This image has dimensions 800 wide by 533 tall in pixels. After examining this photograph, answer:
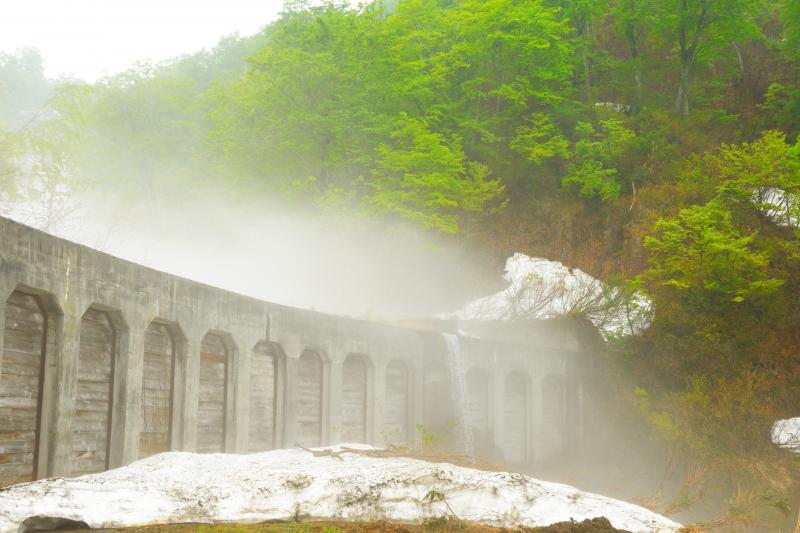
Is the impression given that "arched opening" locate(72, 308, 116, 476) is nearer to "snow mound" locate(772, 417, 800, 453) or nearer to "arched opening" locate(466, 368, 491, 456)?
"arched opening" locate(466, 368, 491, 456)

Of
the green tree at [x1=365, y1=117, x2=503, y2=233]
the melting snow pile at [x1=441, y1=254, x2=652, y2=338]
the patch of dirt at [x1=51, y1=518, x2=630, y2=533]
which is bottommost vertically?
the patch of dirt at [x1=51, y1=518, x2=630, y2=533]

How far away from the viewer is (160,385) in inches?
559

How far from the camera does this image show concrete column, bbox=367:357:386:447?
68.3 ft

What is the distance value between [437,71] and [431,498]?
29414mm

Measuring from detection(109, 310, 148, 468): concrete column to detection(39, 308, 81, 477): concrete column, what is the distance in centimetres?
128

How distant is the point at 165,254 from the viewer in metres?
50.9

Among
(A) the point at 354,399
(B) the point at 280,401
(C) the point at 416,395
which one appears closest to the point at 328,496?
(B) the point at 280,401

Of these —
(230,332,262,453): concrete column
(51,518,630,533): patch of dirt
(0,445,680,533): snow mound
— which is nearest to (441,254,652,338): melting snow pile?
(230,332,262,453): concrete column

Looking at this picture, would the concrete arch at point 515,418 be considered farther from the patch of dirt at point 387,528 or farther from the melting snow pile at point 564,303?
the patch of dirt at point 387,528

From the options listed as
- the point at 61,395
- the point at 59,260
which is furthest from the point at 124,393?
the point at 59,260

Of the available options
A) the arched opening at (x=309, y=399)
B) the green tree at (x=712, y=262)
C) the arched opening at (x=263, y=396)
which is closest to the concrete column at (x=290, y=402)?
the arched opening at (x=263, y=396)

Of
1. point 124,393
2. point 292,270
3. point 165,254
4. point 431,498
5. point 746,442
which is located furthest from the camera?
point 165,254

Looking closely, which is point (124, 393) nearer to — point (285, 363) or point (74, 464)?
point (74, 464)

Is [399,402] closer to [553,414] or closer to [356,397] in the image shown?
[356,397]
